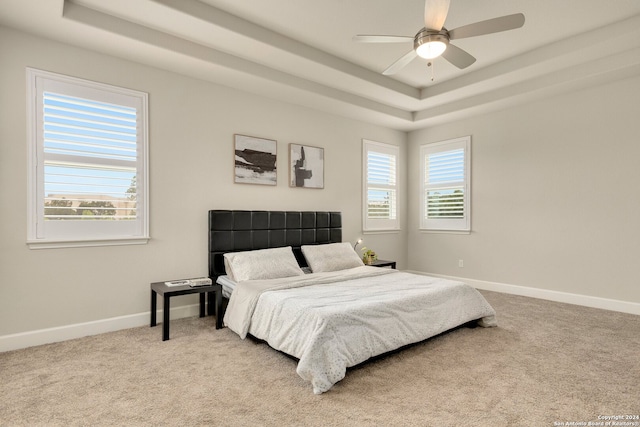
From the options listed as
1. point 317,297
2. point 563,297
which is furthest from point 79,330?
point 563,297

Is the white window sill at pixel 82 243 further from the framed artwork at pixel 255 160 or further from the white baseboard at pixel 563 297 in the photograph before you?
the white baseboard at pixel 563 297

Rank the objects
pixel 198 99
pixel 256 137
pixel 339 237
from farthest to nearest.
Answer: pixel 339 237 → pixel 256 137 → pixel 198 99

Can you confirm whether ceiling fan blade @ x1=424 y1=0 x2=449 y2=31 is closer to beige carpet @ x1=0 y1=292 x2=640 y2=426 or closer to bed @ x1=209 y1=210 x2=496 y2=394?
bed @ x1=209 y1=210 x2=496 y2=394

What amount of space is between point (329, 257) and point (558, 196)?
3087 mm

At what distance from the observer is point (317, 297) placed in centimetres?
295

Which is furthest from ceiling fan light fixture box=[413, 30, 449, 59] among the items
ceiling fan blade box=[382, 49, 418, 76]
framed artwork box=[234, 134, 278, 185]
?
framed artwork box=[234, 134, 278, 185]

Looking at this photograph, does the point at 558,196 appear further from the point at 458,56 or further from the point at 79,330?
the point at 79,330

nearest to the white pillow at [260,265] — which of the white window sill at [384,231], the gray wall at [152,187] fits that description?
the gray wall at [152,187]

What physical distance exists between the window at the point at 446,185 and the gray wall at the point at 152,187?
1.87m

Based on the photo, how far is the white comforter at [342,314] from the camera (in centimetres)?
238

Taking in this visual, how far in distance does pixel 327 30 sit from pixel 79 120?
2.51m

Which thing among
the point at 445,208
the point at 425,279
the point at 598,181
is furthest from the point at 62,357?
the point at 598,181

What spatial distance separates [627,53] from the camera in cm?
357

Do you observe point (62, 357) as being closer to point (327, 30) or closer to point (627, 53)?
point (327, 30)
